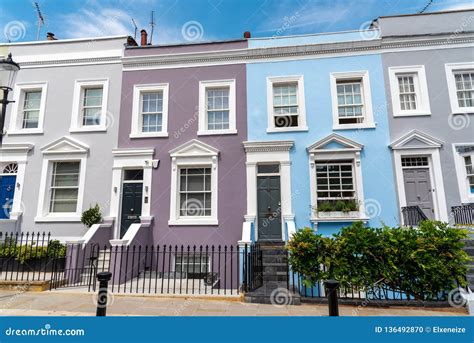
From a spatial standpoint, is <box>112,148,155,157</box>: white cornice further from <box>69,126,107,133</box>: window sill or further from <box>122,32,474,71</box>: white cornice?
<box>122,32,474,71</box>: white cornice

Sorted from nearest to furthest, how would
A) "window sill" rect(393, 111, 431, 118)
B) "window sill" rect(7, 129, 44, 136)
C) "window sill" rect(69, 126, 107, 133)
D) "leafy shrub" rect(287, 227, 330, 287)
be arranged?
"leafy shrub" rect(287, 227, 330, 287), "window sill" rect(393, 111, 431, 118), "window sill" rect(69, 126, 107, 133), "window sill" rect(7, 129, 44, 136)

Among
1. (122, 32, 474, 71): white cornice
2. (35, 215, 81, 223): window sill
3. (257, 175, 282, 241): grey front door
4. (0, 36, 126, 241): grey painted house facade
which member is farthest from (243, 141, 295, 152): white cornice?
(35, 215, 81, 223): window sill

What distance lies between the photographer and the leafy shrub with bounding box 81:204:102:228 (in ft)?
33.7

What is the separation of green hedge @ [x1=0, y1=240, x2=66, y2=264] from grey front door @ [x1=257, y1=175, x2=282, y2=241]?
676 centimetres

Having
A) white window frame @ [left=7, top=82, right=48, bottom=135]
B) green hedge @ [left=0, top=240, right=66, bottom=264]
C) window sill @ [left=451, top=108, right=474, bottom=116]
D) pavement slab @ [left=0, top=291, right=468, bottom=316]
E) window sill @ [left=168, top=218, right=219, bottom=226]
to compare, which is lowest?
pavement slab @ [left=0, top=291, right=468, bottom=316]

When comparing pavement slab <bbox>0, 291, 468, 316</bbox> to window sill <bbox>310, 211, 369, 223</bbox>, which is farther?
window sill <bbox>310, 211, 369, 223</bbox>

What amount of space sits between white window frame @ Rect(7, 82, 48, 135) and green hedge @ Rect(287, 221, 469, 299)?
1150 centimetres

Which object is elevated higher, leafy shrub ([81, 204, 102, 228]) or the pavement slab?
leafy shrub ([81, 204, 102, 228])

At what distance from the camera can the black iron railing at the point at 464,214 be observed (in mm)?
9438

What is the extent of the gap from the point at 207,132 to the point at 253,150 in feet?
6.43

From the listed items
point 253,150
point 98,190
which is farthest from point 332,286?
point 98,190

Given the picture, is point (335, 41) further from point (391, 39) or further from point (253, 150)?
point (253, 150)

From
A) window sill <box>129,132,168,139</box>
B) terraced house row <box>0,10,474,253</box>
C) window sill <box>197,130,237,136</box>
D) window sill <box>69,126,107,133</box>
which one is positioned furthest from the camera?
window sill <box>69,126,107,133</box>

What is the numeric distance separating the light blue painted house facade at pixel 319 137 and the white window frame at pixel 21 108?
8625 millimetres
